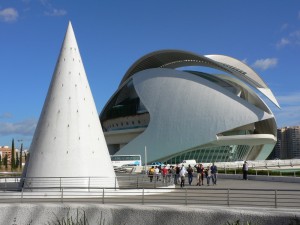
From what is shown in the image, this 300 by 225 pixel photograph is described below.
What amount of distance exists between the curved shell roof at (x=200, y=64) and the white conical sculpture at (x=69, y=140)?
3312 cm

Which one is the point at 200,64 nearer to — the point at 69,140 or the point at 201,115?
the point at 201,115

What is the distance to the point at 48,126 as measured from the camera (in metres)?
17.8

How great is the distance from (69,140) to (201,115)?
34441mm

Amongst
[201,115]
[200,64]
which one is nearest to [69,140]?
[201,115]

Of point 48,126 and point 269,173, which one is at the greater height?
point 48,126

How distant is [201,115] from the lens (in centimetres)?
5062

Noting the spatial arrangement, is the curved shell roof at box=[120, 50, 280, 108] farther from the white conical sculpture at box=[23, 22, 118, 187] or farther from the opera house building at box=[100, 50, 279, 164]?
the white conical sculpture at box=[23, 22, 118, 187]

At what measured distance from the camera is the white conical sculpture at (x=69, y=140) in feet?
56.0

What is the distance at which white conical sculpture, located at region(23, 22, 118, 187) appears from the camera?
1708 centimetres

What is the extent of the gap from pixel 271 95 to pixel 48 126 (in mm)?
37205

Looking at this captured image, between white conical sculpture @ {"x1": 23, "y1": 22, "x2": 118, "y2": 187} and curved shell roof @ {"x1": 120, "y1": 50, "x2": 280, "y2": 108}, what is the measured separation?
33122 mm

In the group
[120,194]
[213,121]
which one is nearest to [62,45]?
[120,194]

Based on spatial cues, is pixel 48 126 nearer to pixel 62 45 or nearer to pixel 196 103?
pixel 62 45

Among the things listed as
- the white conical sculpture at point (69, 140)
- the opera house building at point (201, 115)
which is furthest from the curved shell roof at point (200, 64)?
the white conical sculpture at point (69, 140)
